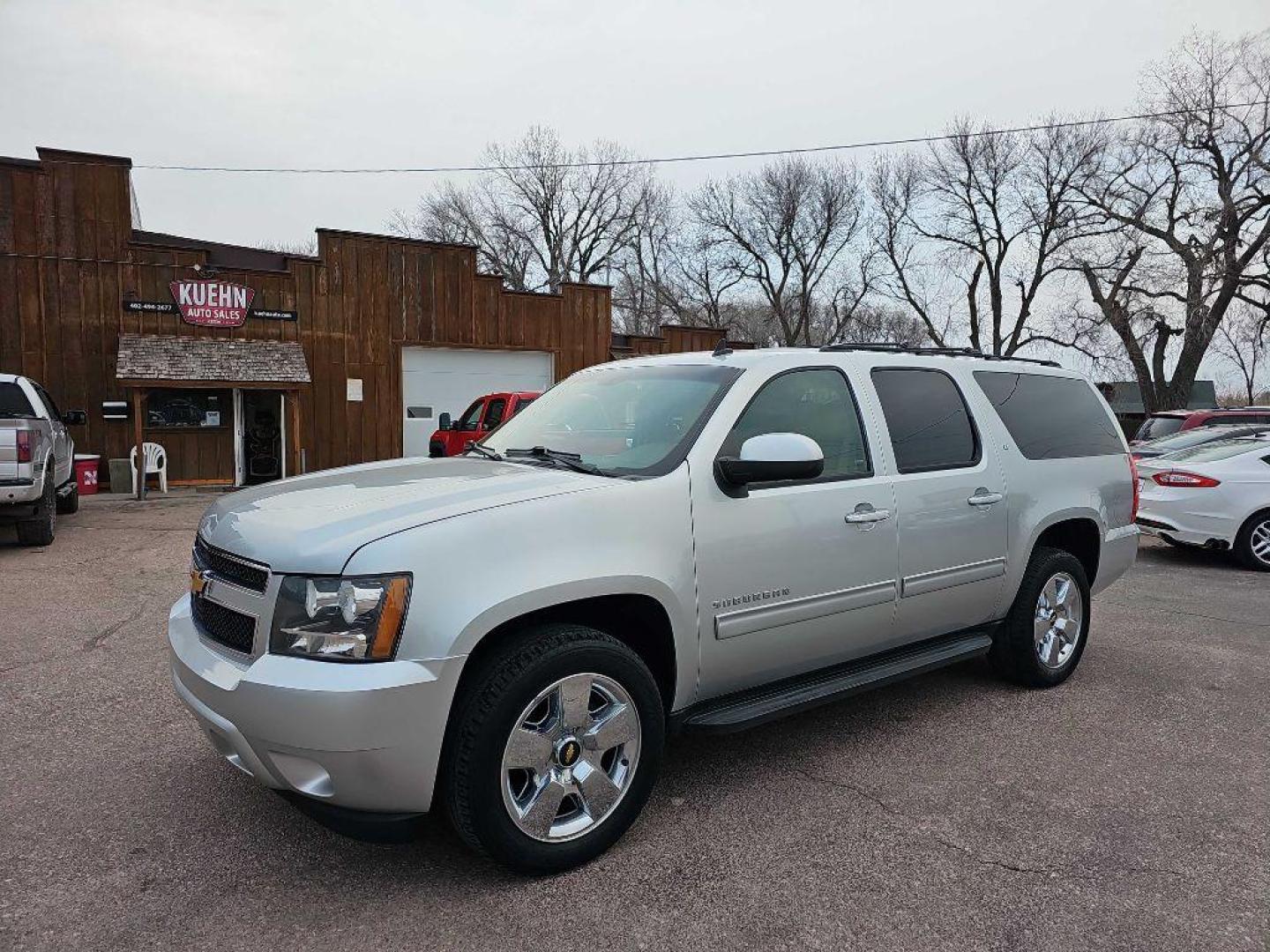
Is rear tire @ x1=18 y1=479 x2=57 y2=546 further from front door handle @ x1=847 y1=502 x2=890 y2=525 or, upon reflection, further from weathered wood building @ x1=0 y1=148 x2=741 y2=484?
front door handle @ x1=847 y1=502 x2=890 y2=525

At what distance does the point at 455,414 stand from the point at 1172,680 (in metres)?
16.2

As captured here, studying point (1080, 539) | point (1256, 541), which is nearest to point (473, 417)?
point (1256, 541)

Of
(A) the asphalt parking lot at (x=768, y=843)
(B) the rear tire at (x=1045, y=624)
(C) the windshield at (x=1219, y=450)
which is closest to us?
(A) the asphalt parking lot at (x=768, y=843)

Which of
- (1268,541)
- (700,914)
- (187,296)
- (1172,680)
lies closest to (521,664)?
(700,914)

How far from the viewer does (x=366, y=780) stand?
243 centimetres

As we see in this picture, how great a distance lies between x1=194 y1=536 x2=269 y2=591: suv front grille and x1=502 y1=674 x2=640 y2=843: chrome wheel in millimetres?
924

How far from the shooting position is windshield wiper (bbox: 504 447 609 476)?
320 centimetres

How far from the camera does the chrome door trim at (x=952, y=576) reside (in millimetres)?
3771

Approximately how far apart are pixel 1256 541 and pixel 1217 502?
556mm

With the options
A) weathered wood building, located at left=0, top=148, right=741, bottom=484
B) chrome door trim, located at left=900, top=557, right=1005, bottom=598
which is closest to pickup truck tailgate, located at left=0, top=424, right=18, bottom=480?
weathered wood building, located at left=0, top=148, right=741, bottom=484

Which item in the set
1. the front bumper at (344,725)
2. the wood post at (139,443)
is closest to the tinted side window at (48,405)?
the wood post at (139,443)

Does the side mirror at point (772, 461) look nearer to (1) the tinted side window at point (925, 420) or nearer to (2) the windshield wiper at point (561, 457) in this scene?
(2) the windshield wiper at point (561, 457)

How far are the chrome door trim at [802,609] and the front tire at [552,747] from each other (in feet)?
1.36

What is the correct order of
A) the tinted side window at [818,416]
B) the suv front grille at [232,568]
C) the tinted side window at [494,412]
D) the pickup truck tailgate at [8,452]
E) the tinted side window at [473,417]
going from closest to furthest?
the suv front grille at [232,568]
the tinted side window at [818,416]
the pickup truck tailgate at [8,452]
the tinted side window at [494,412]
the tinted side window at [473,417]
